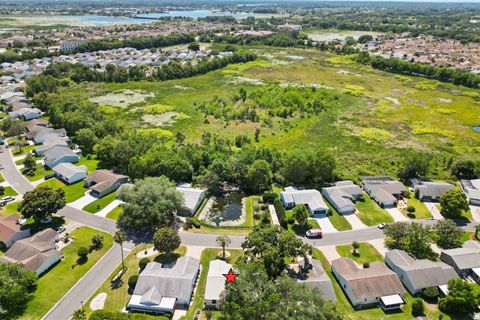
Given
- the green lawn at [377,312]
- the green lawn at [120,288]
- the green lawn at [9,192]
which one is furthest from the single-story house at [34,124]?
the green lawn at [377,312]

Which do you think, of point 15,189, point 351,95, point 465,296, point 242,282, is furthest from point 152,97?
point 465,296

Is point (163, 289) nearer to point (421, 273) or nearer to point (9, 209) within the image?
point (421, 273)

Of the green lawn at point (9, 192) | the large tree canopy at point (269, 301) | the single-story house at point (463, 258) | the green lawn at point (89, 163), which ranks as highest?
the large tree canopy at point (269, 301)

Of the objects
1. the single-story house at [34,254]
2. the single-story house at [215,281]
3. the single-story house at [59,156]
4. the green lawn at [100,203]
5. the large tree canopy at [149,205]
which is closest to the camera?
Answer: the single-story house at [215,281]

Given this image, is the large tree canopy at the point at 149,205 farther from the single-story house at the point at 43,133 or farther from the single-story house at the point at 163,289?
the single-story house at the point at 43,133

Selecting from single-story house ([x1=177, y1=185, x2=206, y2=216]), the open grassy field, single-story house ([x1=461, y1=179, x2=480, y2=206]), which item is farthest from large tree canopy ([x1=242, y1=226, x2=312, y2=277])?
single-story house ([x1=461, y1=179, x2=480, y2=206])
